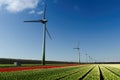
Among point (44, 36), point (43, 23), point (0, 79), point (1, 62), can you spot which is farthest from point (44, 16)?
point (0, 79)

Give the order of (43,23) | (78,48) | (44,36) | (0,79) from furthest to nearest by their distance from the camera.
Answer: (78,48) → (43,23) → (44,36) → (0,79)

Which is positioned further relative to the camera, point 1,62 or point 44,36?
point 44,36

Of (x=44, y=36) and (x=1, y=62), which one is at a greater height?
(x=44, y=36)

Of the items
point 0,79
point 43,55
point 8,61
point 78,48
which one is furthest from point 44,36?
point 78,48

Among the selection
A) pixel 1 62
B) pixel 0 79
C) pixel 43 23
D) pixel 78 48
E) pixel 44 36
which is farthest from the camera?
pixel 78 48

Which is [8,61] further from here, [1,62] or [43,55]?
Answer: [43,55]

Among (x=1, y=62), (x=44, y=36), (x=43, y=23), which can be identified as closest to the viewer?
(x=1, y=62)

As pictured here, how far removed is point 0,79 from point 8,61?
48.0 m

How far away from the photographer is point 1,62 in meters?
57.2

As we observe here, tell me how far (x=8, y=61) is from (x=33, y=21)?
12.8 metres

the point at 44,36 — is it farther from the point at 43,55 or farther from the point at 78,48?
the point at 78,48

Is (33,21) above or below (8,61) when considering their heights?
above

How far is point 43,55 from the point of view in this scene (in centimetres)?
6031

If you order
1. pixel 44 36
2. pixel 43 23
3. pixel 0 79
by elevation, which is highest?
pixel 43 23
